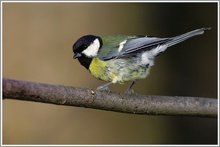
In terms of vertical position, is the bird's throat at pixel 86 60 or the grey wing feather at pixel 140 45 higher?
the grey wing feather at pixel 140 45

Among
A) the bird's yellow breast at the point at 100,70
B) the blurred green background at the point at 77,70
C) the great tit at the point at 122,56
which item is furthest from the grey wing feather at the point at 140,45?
the blurred green background at the point at 77,70

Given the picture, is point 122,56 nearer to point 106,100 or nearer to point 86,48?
point 86,48

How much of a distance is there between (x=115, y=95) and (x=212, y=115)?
19.9 inches

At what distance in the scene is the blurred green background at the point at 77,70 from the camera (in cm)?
291

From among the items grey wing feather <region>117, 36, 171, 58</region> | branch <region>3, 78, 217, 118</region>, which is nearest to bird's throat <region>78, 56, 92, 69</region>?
grey wing feather <region>117, 36, 171, 58</region>

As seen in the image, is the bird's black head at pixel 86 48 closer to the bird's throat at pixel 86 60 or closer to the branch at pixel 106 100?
the bird's throat at pixel 86 60

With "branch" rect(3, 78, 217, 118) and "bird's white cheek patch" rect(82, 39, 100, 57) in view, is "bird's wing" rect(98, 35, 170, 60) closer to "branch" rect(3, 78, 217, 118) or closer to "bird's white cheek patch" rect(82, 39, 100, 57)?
"bird's white cheek patch" rect(82, 39, 100, 57)

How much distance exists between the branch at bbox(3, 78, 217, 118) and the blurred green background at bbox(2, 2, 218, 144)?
1.05 m

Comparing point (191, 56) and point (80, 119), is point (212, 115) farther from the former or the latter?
→ point (191, 56)

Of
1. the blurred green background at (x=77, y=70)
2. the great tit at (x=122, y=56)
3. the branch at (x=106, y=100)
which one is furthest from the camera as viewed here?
the blurred green background at (x=77, y=70)

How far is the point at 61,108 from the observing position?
298 cm

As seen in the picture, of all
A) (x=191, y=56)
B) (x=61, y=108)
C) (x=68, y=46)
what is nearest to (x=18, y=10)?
(x=68, y=46)

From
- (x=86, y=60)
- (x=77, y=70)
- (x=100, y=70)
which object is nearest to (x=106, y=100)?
(x=100, y=70)

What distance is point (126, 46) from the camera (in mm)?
2436
